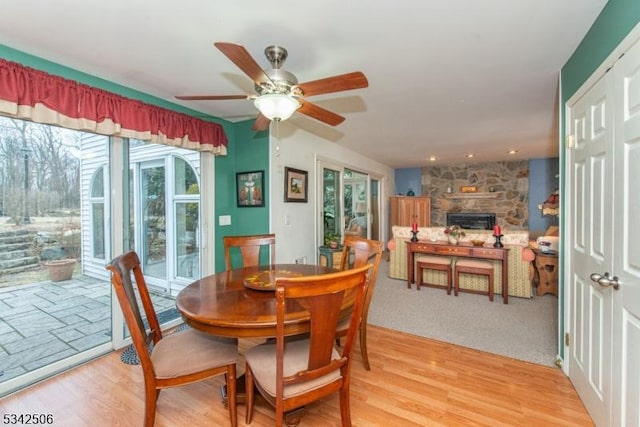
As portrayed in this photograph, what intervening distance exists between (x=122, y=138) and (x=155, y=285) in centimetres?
192

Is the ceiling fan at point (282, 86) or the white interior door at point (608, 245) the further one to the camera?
the ceiling fan at point (282, 86)

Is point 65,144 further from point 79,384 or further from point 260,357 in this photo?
point 260,357

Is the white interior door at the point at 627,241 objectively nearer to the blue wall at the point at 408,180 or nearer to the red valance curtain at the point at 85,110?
the red valance curtain at the point at 85,110

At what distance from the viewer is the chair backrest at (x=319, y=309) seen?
1152 millimetres

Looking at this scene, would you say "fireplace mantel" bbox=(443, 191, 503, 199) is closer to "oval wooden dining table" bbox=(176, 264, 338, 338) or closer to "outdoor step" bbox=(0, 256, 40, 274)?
"oval wooden dining table" bbox=(176, 264, 338, 338)

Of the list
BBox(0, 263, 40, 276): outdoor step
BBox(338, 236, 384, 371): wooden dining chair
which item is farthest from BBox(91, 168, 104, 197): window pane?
BBox(338, 236, 384, 371): wooden dining chair

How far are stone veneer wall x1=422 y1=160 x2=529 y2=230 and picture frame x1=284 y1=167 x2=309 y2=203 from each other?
5.22 metres

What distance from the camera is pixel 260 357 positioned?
5.18 feet

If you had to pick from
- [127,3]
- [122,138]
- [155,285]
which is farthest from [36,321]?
[127,3]

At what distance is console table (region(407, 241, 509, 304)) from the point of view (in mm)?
3619

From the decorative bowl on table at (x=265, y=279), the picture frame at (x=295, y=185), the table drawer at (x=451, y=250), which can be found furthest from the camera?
the table drawer at (x=451, y=250)

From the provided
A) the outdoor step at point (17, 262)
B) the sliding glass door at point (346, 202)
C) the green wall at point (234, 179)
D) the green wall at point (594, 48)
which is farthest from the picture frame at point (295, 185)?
the green wall at point (594, 48)

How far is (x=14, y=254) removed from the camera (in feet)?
6.76

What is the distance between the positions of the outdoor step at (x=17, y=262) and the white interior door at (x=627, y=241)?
11.9ft
